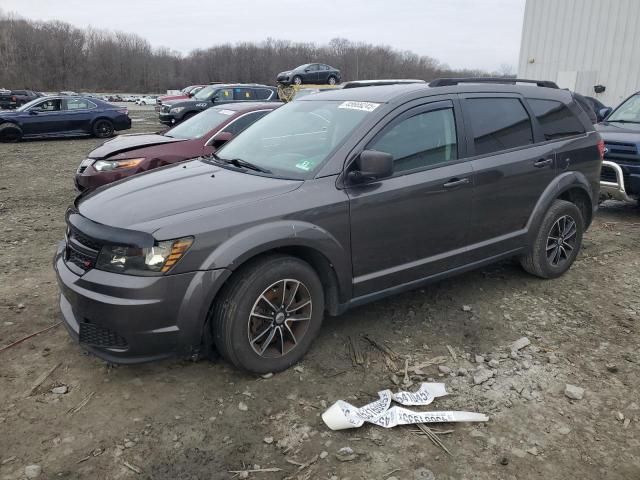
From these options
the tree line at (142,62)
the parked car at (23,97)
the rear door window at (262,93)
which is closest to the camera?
the rear door window at (262,93)

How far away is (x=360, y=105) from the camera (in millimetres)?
3664

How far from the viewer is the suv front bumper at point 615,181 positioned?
255 inches

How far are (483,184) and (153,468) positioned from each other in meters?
2.96

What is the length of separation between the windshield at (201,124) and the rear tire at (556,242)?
4.86 metres

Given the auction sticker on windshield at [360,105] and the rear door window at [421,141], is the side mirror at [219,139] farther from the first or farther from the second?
the rear door window at [421,141]

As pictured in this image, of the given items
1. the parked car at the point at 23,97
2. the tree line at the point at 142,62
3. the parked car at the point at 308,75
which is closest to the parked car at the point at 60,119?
the parked car at the point at 308,75

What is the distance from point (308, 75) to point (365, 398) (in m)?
24.9

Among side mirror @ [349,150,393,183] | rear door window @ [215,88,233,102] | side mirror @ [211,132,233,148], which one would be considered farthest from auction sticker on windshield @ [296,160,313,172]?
rear door window @ [215,88,233,102]

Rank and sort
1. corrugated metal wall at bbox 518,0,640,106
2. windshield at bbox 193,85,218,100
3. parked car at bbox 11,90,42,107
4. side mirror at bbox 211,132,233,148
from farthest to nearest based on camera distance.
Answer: parked car at bbox 11,90,42,107 < windshield at bbox 193,85,218,100 < corrugated metal wall at bbox 518,0,640,106 < side mirror at bbox 211,132,233,148

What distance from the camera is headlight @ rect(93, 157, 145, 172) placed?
21.7ft

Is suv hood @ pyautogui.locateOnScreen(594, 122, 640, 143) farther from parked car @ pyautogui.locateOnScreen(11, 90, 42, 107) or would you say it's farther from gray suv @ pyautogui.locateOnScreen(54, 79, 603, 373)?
parked car @ pyautogui.locateOnScreen(11, 90, 42, 107)

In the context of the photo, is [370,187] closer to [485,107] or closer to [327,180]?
[327,180]

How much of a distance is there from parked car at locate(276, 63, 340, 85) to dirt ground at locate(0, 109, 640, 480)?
22596 mm

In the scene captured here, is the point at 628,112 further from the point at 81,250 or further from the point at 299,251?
the point at 81,250
